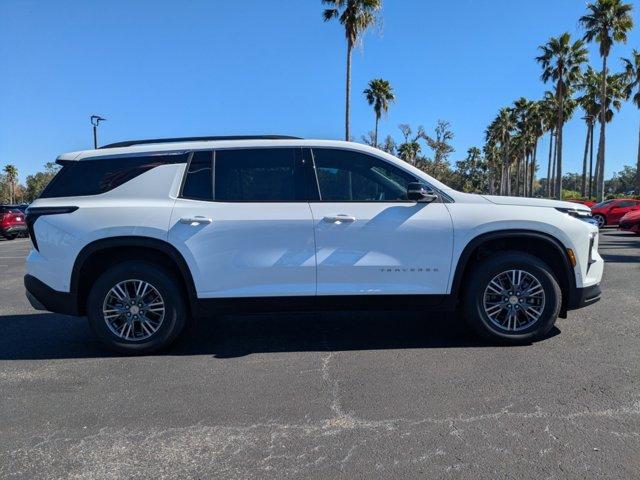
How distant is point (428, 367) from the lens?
4383 mm

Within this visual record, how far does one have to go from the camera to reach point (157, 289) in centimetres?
474

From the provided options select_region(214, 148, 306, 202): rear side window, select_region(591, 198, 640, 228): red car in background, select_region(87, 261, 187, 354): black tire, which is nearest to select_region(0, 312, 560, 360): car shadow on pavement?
select_region(87, 261, 187, 354): black tire

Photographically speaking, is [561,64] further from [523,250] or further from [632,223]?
[523,250]

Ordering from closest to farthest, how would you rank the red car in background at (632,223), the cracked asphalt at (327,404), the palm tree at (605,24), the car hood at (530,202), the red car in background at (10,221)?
the cracked asphalt at (327,404) → the car hood at (530,202) → the red car in background at (632,223) → the red car in background at (10,221) → the palm tree at (605,24)

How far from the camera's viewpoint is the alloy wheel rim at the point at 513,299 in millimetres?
4824

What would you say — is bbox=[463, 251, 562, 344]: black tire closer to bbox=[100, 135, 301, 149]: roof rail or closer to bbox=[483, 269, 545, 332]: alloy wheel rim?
bbox=[483, 269, 545, 332]: alloy wheel rim

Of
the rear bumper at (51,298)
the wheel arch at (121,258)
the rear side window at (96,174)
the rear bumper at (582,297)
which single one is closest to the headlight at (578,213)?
the rear bumper at (582,297)

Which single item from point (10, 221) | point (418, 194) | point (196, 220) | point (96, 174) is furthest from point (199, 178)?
point (10, 221)

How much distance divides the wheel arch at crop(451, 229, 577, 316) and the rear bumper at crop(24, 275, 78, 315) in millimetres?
3519

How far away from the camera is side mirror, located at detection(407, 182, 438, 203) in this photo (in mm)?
4652

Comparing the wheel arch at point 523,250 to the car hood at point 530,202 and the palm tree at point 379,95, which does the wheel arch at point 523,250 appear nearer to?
the car hood at point 530,202

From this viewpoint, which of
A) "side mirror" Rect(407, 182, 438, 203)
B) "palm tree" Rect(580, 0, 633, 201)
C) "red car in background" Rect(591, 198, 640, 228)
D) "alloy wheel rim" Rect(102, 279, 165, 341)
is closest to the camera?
"side mirror" Rect(407, 182, 438, 203)

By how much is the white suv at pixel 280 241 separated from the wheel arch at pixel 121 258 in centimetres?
1

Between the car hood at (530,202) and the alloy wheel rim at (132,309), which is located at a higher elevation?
the car hood at (530,202)
